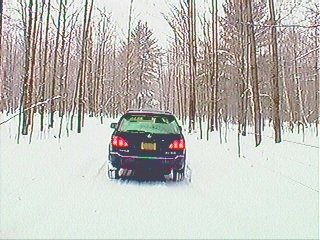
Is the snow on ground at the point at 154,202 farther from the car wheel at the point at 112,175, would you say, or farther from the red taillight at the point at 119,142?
the red taillight at the point at 119,142

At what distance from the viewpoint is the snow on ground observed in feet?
17.6

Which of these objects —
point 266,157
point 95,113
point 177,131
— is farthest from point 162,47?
point 177,131

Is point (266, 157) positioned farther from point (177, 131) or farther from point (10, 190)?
point (10, 190)

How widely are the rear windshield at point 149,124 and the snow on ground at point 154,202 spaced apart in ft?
3.81

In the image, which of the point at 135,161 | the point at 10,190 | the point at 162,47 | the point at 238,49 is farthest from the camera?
the point at 162,47

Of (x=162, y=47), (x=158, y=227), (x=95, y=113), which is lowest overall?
(x=158, y=227)

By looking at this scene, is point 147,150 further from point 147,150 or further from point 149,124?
point 149,124

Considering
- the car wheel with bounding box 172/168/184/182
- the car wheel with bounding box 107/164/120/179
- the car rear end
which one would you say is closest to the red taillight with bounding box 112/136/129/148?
the car rear end

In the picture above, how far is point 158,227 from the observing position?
218 inches

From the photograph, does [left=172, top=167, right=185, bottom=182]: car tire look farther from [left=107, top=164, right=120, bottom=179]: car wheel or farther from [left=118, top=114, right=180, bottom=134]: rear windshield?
→ [left=107, top=164, right=120, bottom=179]: car wheel

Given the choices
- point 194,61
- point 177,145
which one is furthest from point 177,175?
point 194,61

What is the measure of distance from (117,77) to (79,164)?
172 ft

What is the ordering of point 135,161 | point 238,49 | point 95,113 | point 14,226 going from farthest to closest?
1. point 95,113
2. point 238,49
3. point 135,161
4. point 14,226

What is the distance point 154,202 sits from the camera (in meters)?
7.12
